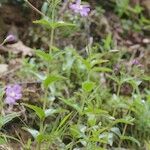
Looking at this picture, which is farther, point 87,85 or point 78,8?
point 78,8

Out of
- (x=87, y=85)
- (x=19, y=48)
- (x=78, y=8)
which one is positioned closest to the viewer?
(x=87, y=85)

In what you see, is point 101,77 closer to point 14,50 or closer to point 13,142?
point 14,50

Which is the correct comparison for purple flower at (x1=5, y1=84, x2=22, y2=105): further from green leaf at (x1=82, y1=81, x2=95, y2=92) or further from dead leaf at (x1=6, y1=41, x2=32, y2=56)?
dead leaf at (x1=6, y1=41, x2=32, y2=56)

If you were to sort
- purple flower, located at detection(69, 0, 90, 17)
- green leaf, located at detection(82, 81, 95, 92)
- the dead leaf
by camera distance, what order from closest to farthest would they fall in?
green leaf, located at detection(82, 81, 95, 92) < purple flower, located at detection(69, 0, 90, 17) < the dead leaf

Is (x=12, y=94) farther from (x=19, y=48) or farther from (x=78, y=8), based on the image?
(x=19, y=48)

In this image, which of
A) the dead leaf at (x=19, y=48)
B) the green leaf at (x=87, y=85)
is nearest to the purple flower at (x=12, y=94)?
the green leaf at (x=87, y=85)

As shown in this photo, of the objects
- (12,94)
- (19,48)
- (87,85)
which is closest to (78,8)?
(87,85)

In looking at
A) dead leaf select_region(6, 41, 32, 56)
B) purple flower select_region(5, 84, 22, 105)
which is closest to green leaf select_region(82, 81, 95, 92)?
purple flower select_region(5, 84, 22, 105)

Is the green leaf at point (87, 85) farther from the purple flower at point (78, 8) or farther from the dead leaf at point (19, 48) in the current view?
the dead leaf at point (19, 48)

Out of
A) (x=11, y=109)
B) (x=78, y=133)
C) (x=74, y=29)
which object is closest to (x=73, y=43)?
(x=74, y=29)

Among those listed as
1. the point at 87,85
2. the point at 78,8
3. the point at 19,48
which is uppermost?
the point at 78,8

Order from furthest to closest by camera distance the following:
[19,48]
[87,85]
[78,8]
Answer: [19,48], [78,8], [87,85]

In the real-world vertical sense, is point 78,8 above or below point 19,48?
above

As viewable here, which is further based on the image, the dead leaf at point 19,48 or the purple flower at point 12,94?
the dead leaf at point 19,48
